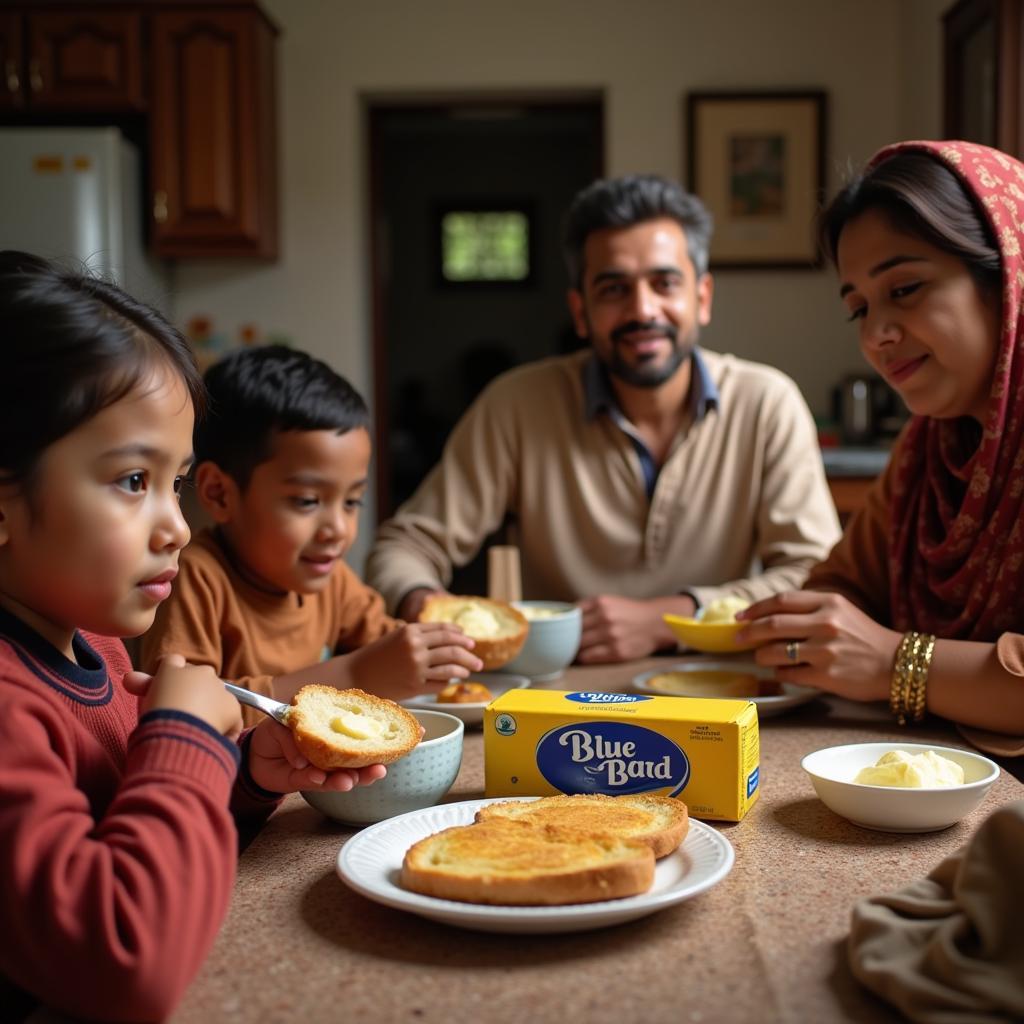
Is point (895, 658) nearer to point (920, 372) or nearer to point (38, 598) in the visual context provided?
point (920, 372)

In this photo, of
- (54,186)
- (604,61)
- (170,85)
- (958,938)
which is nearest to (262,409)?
(958,938)

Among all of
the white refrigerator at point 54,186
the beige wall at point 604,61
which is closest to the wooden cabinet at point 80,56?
the white refrigerator at point 54,186

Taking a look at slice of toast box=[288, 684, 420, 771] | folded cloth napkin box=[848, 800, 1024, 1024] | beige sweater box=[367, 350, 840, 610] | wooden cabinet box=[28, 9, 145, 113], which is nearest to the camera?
folded cloth napkin box=[848, 800, 1024, 1024]

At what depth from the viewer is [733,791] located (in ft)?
3.27

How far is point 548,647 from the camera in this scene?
161 cm

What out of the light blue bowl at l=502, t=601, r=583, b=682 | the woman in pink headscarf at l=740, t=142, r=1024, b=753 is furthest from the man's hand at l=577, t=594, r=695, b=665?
the woman in pink headscarf at l=740, t=142, r=1024, b=753

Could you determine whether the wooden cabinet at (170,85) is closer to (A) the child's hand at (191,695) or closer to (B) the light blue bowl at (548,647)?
(B) the light blue bowl at (548,647)

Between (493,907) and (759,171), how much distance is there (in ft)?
13.2

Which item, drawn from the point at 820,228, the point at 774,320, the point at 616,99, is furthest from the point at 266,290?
the point at 820,228

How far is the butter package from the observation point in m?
1.00

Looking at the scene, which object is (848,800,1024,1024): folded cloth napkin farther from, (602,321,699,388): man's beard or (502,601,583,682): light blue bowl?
(602,321,699,388): man's beard

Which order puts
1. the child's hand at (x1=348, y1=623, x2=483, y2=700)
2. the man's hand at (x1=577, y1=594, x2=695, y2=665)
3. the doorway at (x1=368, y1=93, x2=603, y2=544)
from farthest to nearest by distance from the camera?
the doorway at (x1=368, y1=93, x2=603, y2=544) → the man's hand at (x1=577, y1=594, x2=695, y2=665) → the child's hand at (x1=348, y1=623, x2=483, y2=700)

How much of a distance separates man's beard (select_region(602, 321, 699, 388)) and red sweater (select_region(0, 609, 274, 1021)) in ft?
5.62

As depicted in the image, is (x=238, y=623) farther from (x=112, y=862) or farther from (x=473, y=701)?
(x=112, y=862)
